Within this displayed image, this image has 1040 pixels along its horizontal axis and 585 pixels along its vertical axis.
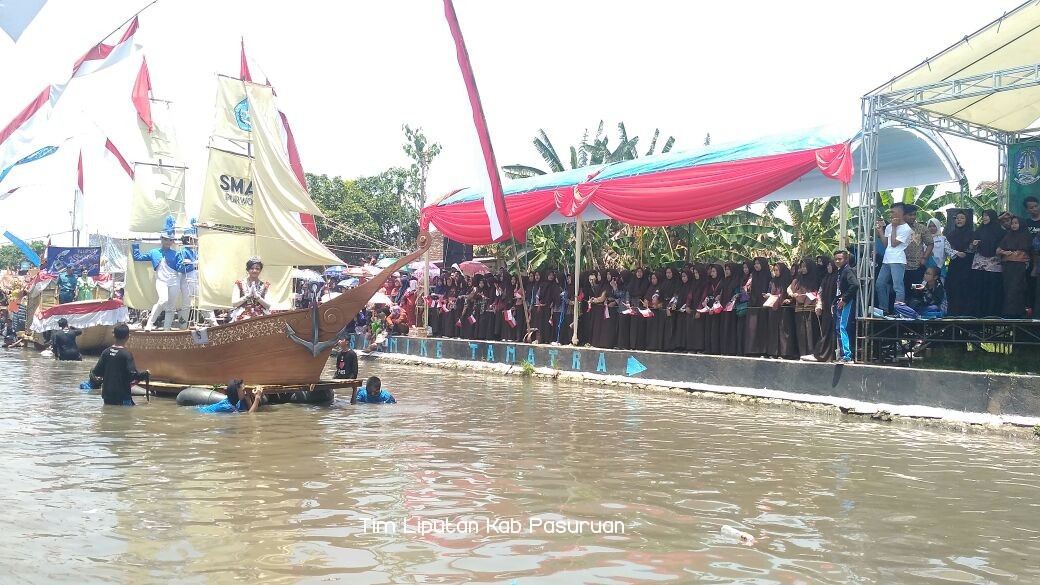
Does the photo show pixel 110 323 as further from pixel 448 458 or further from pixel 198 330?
pixel 448 458

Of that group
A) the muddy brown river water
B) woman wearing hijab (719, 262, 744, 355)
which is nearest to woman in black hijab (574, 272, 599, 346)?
woman wearing hijab (719, 262, 744, 355)

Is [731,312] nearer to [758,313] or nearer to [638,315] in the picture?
[758,313]

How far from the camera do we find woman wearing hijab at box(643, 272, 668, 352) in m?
16.8

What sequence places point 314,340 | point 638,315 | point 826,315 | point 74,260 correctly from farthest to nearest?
point 74,260, point 638,315, point 826,315, point 314,340

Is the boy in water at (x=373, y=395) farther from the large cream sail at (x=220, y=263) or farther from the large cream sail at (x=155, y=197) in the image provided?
the large cream sail at (x=155, y=197)

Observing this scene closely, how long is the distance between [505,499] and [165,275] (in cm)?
1138

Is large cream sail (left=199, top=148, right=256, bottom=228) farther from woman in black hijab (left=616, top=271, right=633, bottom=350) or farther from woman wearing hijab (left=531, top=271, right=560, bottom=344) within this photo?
woman in black hijab (left=616, top=271, right=633, bottom=350)

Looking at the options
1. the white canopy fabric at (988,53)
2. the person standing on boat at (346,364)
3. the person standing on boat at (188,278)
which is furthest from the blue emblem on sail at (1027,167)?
the person standing on boat at (188,278)

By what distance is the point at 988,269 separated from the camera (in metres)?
12.4

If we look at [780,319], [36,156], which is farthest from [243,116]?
[780,319]

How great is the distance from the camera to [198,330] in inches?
532

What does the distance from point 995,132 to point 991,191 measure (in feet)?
34.3

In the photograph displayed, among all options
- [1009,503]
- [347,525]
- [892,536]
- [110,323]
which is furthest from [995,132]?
[110,323]

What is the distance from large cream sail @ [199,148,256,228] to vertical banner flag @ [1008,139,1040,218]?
39.7 feet
